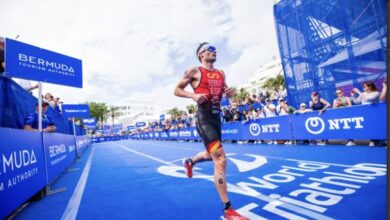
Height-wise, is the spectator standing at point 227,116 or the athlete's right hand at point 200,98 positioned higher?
the spectator standing at point 227,116

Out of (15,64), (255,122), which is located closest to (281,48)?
(255,122)

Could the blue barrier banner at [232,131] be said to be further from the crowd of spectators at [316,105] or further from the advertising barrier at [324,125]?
the crowd of spectators at [316,105]

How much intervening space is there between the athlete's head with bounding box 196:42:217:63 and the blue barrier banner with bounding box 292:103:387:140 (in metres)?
6.43

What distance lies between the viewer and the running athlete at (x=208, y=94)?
119 inches

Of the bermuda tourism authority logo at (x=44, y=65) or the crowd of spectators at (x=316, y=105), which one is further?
the crowd of spectators at (x=316, y=105)

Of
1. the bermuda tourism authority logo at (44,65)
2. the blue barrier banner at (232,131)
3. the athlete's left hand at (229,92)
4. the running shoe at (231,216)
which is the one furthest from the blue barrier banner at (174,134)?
the running shoe at (231,216)

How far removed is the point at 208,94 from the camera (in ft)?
10.7

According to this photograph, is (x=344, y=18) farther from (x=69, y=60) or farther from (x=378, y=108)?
(x=69, y=60)

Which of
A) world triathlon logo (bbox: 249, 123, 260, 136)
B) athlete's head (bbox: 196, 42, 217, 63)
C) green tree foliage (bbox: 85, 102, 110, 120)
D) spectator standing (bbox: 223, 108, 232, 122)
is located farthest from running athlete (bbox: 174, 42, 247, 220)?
green tree foliage (bbox: 85, 102, 110, 120)

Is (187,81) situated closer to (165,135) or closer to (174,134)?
(174,134)

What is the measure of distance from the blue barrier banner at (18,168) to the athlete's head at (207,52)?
2863mm

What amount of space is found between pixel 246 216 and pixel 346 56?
13302mm

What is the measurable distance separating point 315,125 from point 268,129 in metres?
2.69

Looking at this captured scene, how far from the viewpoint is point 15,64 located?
17.4 ft
